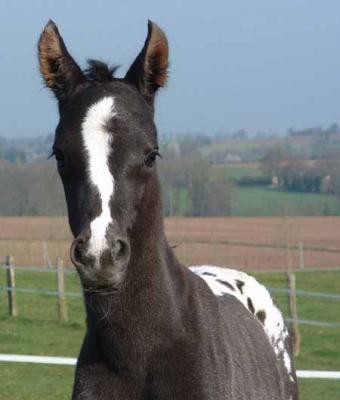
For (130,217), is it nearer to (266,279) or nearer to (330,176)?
(266,279)

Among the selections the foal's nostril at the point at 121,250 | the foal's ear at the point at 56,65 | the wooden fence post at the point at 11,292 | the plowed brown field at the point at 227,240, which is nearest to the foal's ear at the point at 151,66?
the foal's ear at the point at 56,65

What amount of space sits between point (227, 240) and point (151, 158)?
1583 inches

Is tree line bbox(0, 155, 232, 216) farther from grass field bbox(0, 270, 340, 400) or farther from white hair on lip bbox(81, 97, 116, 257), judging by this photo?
white hair on lip bbox(81, 97, 116, 257)

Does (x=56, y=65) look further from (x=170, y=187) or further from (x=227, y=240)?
(x=227, y=240)

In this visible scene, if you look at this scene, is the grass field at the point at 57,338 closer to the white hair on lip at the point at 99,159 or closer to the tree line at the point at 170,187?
the tree line at the point at 170,187

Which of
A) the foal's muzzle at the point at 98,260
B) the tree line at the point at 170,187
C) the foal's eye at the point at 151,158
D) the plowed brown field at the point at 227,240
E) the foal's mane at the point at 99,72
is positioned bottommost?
the plowed brown field at the point at 227,240

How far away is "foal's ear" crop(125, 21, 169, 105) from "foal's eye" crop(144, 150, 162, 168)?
32 centimetres

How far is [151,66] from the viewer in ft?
15.4

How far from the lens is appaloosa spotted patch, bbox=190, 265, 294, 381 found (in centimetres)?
647

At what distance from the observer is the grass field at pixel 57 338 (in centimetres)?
1397

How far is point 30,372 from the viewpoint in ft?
50.5

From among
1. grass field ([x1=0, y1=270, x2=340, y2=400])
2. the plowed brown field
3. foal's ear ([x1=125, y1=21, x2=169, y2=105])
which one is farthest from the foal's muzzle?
the plowed brown field

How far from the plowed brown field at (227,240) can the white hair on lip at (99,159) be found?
31833 millimetres

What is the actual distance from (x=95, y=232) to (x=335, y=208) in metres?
49.4
